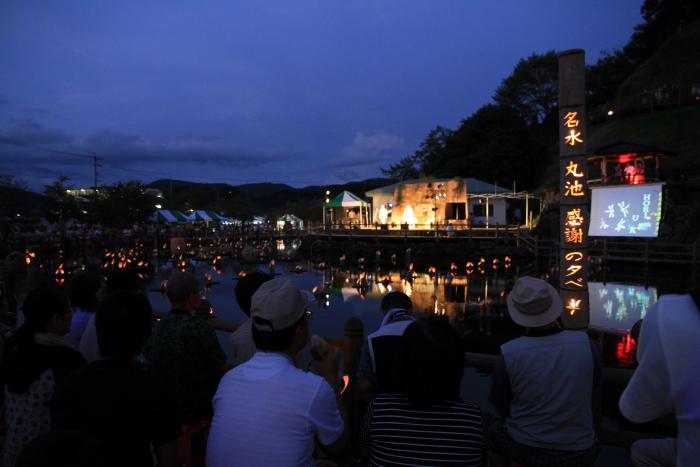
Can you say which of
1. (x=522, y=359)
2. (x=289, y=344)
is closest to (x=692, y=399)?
(x=522, y=359)

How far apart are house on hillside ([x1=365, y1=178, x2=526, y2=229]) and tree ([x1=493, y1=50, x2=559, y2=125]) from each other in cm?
2295

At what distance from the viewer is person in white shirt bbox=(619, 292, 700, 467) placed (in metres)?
1.66

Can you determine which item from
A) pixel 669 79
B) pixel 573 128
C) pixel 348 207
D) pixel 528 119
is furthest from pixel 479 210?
pixel 573 128

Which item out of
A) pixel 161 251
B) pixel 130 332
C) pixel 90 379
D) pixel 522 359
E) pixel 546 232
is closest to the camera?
pixel 90 379

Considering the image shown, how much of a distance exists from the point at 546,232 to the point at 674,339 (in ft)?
112

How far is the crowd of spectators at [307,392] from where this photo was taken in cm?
176

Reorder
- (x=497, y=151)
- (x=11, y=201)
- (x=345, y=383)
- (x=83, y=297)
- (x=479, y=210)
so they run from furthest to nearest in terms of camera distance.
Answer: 1. (x=497, y=151)
2. (x=479, y=210)
3. (x=11, y=201)
4. (x=83, y=297)
5. (x=345, y=383)

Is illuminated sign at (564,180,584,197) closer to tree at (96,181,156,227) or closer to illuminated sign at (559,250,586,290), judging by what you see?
illuminated sign at (559,250,586,290)

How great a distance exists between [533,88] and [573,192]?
58.0 m

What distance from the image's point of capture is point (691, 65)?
40.9 meters

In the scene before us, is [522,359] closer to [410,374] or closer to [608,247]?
[410,374]

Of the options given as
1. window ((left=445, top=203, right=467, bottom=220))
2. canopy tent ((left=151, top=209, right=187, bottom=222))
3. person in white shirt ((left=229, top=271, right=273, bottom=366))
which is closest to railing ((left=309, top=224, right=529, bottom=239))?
window ((left=445, top=203, right=467, bottom=220))

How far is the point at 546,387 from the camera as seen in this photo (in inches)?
93.2

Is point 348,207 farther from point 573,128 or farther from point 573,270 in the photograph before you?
point 573,128
